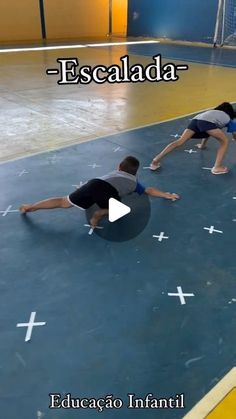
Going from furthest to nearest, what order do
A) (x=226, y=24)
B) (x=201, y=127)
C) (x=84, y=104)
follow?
(x=226, y=24) < (x=84, y=104) < (x=201, y=127)

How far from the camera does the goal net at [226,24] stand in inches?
507

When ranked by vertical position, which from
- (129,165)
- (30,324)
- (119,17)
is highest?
(119,17)

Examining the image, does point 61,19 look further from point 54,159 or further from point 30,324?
point 30,324

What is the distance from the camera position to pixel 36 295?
227 centimetres

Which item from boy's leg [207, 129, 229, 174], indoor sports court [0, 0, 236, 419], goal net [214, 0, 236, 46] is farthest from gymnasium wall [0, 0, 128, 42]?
boy's leg [207, 129, 229, 174]

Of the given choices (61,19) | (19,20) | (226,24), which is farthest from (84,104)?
(61,19)

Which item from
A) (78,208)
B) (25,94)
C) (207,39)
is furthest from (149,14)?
(78,208)

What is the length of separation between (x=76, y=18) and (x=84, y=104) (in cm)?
1259

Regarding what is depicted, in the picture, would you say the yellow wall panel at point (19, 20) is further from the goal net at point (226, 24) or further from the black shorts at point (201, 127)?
the black shorts at point (201, 127)

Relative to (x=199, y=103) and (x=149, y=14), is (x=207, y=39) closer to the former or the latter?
(x=149, y=14)

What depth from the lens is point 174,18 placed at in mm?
14906

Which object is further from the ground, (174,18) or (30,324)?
(174,18)

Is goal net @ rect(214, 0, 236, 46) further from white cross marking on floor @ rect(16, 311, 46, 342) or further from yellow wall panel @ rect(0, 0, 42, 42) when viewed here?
white cross marking on floor @ rect(16, 311, 46, 342)

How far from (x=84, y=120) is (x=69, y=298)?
3.83 m
